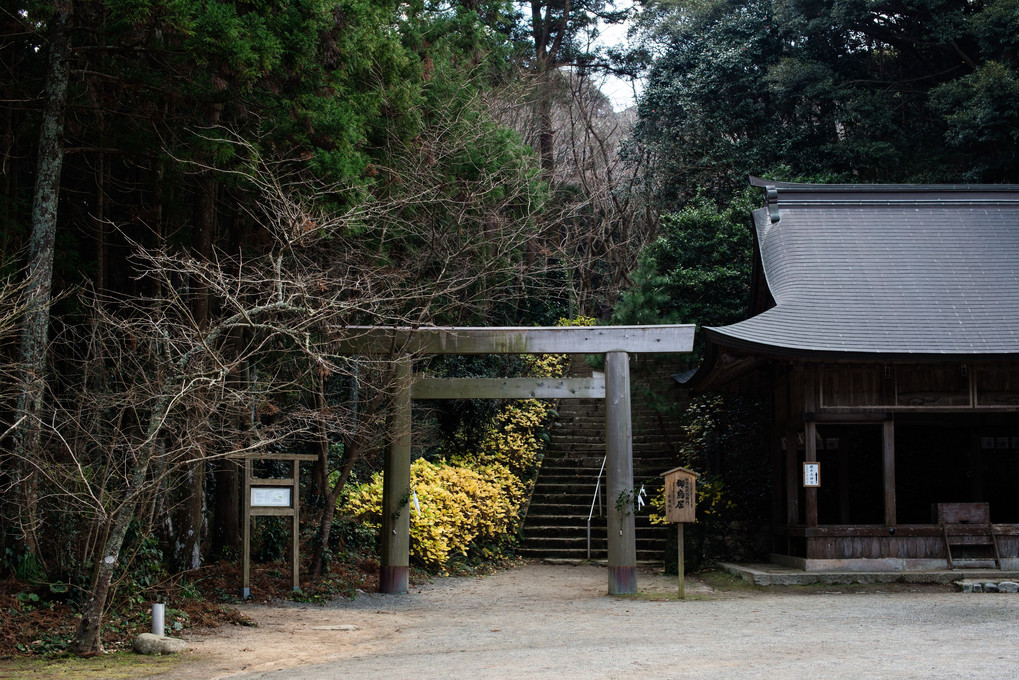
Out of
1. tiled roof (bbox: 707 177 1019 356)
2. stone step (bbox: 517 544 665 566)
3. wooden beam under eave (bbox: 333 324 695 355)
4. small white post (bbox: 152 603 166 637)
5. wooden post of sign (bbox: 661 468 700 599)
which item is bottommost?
stone step (bbox: 517 544 665 566)

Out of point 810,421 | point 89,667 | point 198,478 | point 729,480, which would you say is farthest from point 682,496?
point 89,667

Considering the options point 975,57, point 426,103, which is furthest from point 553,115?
point 426,103

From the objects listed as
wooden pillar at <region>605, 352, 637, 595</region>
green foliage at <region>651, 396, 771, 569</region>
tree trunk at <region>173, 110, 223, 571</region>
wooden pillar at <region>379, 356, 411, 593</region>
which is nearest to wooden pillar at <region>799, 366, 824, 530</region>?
green foliage at <region>651, 396, 771, 569</region>

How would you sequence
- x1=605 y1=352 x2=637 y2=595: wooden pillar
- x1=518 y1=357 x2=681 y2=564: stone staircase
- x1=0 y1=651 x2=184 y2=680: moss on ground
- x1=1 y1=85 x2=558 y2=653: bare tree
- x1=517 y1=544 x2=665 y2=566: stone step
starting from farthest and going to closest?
1. x1=518 y1=357 x2=681 y2=564: stone staircase
2. x1=517 y1=544 x2=665 y2=566: stone step
3. x1=605 y1=352 x2=637 y2=595: wooden pillar
4. x1=1 y1=85 x2=558 y2=653: bare tree
5. x1=0 y1=651 x2=184 y2=680: moss on ground

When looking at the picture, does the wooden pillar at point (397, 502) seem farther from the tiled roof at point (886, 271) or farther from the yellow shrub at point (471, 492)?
the tiled roof at point (886, 271)

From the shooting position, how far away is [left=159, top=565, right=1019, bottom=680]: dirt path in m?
6.21

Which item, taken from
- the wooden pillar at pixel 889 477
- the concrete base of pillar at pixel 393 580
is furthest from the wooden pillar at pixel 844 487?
the concrete base of pillar at pixel 393 580

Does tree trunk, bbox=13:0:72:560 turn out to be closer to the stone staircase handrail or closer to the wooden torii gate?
the wooden torii gate

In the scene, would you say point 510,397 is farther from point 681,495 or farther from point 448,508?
point 448,508

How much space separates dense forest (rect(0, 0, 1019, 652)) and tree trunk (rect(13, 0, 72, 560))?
3cm

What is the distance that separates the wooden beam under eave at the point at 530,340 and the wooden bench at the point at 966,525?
14.9 ft

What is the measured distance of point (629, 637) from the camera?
25.5 ft

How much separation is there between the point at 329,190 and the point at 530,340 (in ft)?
9.73

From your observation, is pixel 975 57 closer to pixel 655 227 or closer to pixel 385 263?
pixel 655 227
